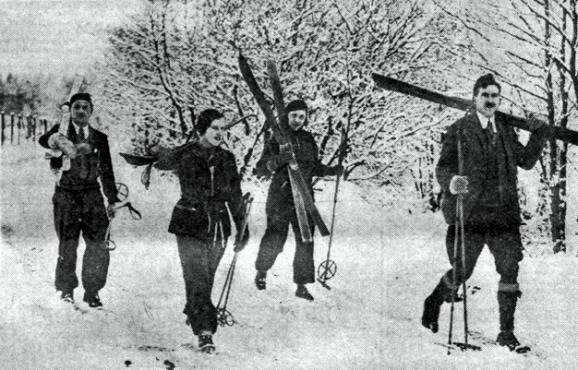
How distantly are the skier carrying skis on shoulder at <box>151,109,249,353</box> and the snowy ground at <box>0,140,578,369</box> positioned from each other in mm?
291

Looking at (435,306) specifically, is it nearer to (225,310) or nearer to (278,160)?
(225,310)

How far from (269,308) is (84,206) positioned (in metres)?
1.69

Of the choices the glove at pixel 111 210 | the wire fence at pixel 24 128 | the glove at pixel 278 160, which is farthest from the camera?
the wire fence at pixel 24 128

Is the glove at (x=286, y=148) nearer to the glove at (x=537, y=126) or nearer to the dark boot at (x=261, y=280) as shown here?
the dark boot at (x=261, y=280)

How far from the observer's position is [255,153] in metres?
9.40

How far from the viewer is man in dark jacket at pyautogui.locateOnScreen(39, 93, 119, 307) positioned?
19.4 feet

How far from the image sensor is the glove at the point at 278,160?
6309mm

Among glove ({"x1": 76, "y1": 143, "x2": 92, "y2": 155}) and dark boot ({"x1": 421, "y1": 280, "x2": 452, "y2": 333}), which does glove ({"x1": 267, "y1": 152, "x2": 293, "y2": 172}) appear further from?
dark boot ({"x1": 421, "y1": 280, "x2": 452, "y2": 333})

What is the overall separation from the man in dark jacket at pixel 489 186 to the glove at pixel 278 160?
1286 mm

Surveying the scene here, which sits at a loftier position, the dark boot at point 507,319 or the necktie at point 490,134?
the necktie at point 490,134

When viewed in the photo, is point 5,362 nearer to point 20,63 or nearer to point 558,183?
point 20,63

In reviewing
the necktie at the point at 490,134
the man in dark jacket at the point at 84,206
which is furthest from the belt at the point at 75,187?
the necktie at the point at 490,134

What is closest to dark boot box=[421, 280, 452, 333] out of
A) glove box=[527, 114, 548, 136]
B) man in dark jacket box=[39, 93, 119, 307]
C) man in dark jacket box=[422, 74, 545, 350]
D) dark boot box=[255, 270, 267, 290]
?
man in dark jacket box=[422, 74, 545, 350]

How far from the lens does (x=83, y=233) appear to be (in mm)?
6035
